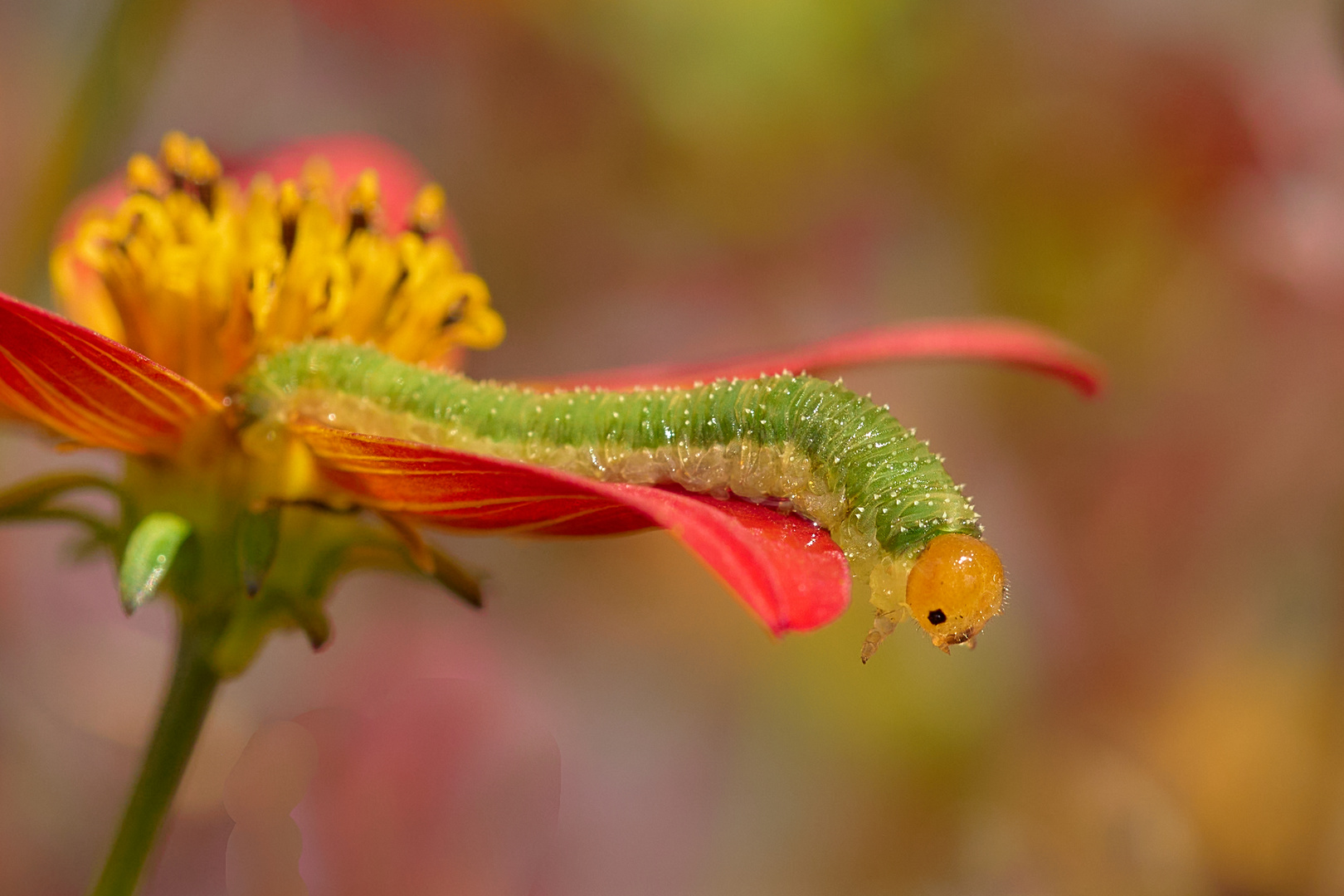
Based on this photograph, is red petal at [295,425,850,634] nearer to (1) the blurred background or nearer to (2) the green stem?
(2) the green stem

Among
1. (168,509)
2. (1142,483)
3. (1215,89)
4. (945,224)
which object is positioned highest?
(1215,89)

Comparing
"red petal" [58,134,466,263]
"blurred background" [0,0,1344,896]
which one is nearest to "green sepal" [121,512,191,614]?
"red petal" [58,134,466,263]

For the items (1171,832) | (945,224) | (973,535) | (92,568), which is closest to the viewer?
(973,535)

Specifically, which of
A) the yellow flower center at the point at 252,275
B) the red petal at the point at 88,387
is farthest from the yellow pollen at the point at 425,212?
the red petal at the point at 88,387

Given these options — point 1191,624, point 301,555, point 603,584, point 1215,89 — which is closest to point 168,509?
point 301,555

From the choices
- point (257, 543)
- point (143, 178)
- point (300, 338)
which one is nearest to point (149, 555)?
point (257, 543)

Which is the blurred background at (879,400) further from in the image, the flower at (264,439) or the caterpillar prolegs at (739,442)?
the caterpillar prolegs at (739,442)

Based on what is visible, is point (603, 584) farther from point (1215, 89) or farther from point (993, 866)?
point (1215, 89)
